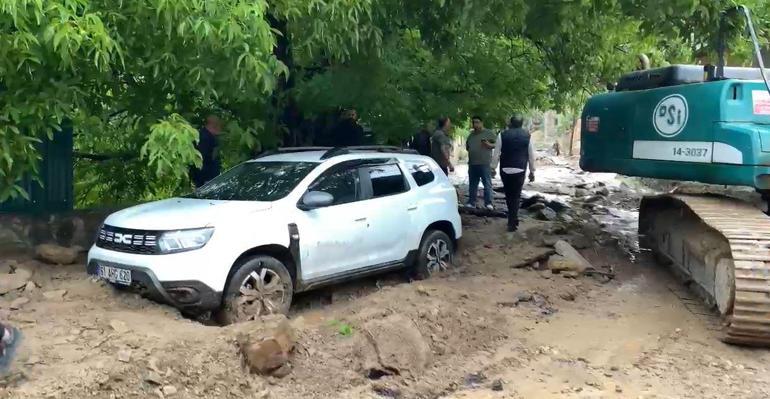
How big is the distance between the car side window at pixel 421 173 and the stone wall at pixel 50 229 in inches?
145

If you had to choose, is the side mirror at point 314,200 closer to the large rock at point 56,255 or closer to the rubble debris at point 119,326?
the rubble debris at point 119,326

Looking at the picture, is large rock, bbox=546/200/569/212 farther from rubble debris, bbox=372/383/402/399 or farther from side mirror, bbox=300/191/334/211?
rubble debris, bbox=372/383/402/399

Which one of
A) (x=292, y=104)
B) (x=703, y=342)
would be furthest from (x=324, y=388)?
(x=292, y=104)

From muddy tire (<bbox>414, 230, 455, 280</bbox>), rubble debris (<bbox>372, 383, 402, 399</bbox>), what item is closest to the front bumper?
rubble debris (<bbox>372, 383, 402, 399</bbox>)

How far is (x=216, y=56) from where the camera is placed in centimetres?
636

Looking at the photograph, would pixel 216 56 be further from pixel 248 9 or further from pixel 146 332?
pixel 146 332

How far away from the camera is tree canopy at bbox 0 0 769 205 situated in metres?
5.88

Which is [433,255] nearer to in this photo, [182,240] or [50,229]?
[182,240]

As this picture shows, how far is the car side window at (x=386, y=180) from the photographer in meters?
7.80

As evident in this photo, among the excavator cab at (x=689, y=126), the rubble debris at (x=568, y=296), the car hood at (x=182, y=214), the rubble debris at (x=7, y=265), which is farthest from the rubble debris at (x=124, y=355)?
the excavator cab at (x=689, y=126)

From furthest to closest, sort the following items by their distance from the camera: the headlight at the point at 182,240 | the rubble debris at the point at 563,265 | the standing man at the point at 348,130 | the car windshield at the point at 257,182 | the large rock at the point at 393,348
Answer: the standing man at the point at 348,130
the rubble debris at the point at 563,265
the car windshield at the point at 257,182
the headlight at the point at 182,240
the large rock at the point at 393,348

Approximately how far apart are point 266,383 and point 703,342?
3879mm

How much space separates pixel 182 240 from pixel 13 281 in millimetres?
1873

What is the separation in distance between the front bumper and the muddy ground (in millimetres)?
120
